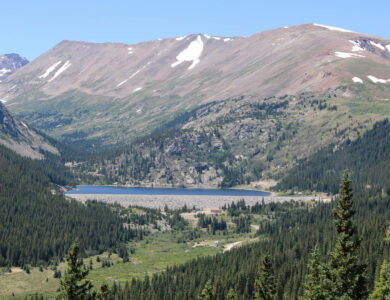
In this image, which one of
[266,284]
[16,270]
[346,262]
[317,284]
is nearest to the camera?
[346,262]

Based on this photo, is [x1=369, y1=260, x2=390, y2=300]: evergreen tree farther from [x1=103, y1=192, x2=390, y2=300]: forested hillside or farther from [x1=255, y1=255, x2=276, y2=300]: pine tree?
[x1=103, y1=192, x2=390, y2=300]: forested hillside

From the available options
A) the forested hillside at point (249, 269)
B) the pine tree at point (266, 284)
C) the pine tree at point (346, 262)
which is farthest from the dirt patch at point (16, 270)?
the pine tree at point (346, 262)

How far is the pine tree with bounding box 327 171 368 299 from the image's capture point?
2121 inches

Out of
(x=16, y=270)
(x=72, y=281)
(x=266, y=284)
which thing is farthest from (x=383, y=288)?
(x=16, y=270)

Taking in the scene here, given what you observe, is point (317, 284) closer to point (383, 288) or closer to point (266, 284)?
point (383, 288)

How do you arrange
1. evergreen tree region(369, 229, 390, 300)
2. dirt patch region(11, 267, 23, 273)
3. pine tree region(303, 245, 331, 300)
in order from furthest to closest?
dirt patch region(11, 267, 23, 273) < evergreen tree region(369, 229, 390, 300) < pine tree region(303, 245, 331, 300)

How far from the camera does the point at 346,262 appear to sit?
53938mm

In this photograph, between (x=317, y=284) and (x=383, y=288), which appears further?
(x=317, y=284)

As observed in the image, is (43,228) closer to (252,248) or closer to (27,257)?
(27,257)

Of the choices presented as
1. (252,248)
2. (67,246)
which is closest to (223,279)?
(252,248)

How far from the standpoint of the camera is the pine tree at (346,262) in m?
53.9

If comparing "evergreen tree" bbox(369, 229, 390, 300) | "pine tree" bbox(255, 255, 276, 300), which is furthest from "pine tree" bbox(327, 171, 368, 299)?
"pine tree" bbox(255, 255, 276, 300)

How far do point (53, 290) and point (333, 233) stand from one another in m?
90.7

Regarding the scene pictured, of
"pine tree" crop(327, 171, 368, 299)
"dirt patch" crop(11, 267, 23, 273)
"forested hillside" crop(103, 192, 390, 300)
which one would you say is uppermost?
"pine tree" crop(327, 171, 368, 299)
